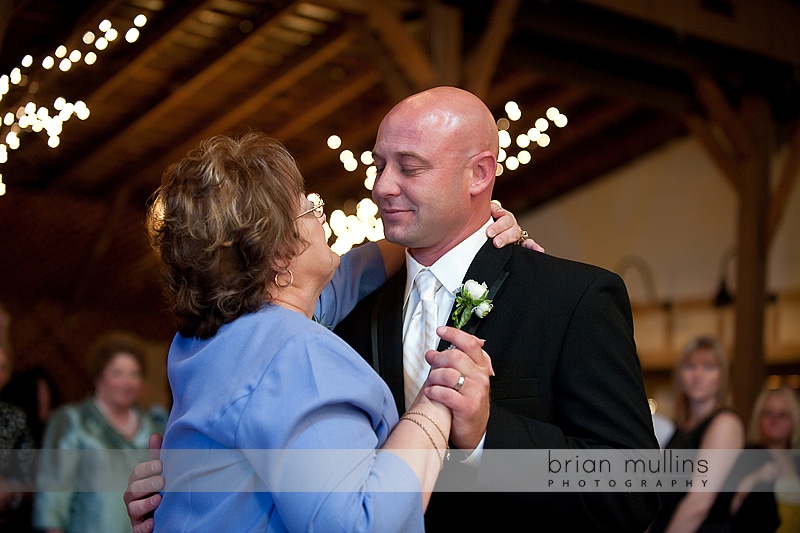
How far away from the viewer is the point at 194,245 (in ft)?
5.42

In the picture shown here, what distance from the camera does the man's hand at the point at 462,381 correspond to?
1675 millimetres

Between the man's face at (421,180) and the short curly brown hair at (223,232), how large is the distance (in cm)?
43

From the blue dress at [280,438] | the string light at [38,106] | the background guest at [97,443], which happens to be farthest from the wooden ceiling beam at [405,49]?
the blue dress at [280,438]

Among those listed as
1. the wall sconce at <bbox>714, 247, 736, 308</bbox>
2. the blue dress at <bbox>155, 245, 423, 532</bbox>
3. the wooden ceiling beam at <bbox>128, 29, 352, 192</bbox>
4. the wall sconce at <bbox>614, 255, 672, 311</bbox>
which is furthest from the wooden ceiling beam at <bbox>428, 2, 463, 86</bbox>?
Answer: the wall sconce at <bbox>614, 255, 672, 311</bbox>

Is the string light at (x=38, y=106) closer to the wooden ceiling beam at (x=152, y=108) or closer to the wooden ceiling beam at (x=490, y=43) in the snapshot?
the wooden ceiling beam at (x=490, y=43)

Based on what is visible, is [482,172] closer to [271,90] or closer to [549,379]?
[549,379]

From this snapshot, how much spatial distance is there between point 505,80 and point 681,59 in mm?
2719

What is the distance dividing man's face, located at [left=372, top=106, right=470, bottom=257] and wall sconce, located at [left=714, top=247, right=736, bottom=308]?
7305mm

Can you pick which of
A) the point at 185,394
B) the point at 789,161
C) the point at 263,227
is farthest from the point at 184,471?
the point at 789,161

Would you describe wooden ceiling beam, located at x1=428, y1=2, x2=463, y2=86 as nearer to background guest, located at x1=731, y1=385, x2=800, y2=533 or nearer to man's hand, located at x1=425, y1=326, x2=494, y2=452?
background guest, located at x1=731, y1=385, x2=800, y2=533

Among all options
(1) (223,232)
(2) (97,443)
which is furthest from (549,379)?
(2) (97,443)

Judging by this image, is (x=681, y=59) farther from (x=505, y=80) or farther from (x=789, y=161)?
(x=505, y=80)

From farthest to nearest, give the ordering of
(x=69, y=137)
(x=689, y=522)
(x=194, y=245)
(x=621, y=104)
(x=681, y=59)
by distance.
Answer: (x=621, y=104), (x=69, y=137), (x=681, y=59), (x=689, y=522), (x=194, y=245)

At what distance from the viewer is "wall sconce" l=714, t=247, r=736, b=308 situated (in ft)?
29.4
